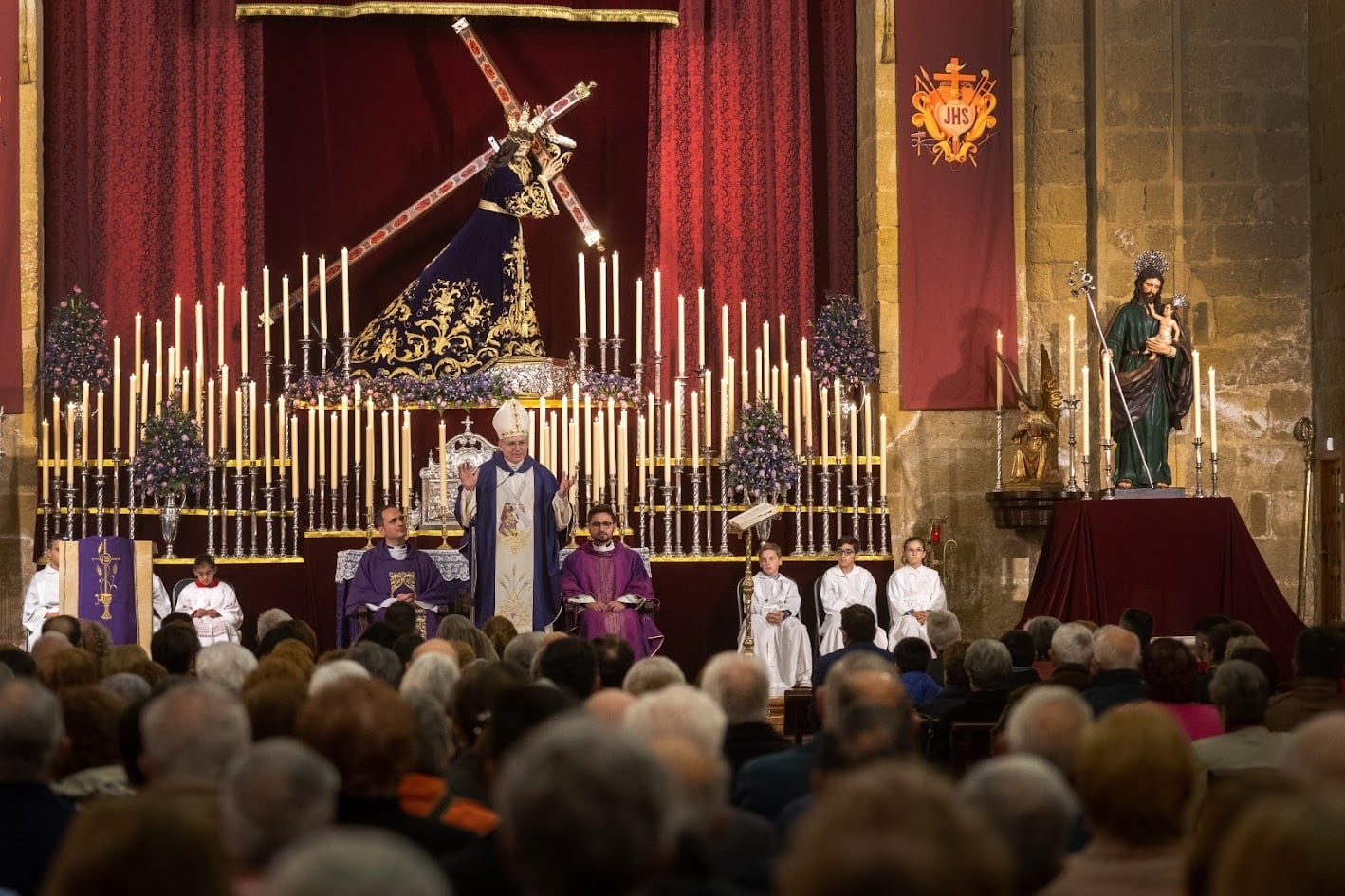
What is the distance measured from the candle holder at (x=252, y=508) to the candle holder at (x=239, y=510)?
65mm

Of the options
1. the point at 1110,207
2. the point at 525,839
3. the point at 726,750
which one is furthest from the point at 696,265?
the point at 525,839

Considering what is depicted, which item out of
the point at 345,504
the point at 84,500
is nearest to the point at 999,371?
the point at 345,504

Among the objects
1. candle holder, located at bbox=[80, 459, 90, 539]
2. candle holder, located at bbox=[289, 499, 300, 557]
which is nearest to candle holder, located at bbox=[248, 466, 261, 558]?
candle holder, located at bbox=[289, 499, 300, 557]

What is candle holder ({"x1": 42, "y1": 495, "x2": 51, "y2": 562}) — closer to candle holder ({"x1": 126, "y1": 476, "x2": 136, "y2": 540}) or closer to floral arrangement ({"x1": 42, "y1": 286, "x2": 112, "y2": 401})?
candle holder ({"x1": 126, "y1": 476, "x2": 136, "y2": 540})

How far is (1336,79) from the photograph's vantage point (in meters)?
14.1

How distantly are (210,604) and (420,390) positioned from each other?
226cm

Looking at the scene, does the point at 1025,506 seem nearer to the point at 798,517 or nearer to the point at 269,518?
the point at 798,517

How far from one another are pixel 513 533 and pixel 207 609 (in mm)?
2156

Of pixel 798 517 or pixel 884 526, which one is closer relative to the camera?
pixel 798 517

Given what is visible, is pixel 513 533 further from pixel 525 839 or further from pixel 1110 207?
pixel 525 839

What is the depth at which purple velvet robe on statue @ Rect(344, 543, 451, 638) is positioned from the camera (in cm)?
1198

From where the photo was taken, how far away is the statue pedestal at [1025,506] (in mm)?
14086

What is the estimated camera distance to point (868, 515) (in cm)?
1466

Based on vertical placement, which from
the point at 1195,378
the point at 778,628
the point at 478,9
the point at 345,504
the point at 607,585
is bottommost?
the point at 778,628
